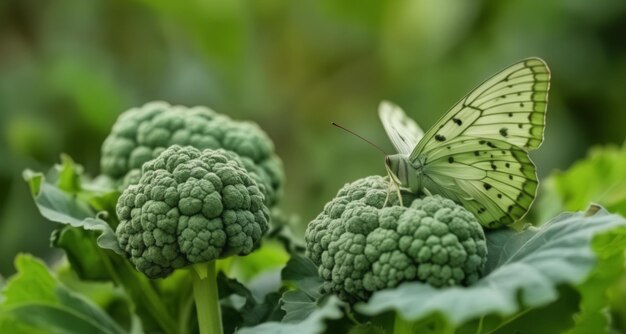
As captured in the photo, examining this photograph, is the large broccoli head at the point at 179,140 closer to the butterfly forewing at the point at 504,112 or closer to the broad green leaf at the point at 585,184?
the butterfly forewing at the point at 504,112

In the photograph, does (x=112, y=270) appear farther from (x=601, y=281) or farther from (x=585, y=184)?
(x=585, y=184)

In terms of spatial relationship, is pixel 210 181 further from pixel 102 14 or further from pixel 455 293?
pixel 102 14

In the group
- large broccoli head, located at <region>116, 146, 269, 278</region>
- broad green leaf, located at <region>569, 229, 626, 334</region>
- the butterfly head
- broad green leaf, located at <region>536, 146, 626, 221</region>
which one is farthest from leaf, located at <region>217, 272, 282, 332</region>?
broad green leaf, located at <region>536, 146, 626, 221</region>

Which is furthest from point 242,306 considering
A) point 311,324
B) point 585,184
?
point 585,184

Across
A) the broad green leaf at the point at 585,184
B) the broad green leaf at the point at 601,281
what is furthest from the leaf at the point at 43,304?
the broad green leaf at the point at 585,184

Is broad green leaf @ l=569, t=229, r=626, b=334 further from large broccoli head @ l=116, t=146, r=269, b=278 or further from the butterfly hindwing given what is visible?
large broccoli head @ l=116, t=146, r=269, b=278

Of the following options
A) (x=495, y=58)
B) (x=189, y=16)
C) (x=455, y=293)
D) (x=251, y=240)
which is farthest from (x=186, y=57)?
(x=455, y=293)
